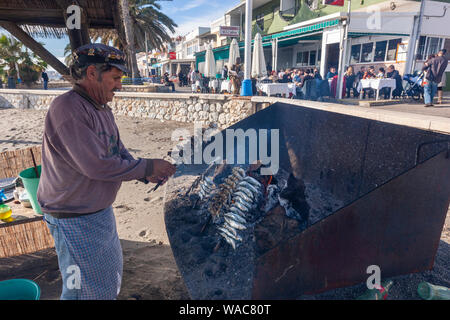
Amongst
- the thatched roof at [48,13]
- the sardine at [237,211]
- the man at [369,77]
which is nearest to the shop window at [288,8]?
the man at [369,77]

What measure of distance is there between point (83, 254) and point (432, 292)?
2856mm

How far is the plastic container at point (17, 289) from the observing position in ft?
6.69

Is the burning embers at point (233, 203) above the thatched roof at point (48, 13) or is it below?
below

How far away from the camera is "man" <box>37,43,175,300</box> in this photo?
156cm

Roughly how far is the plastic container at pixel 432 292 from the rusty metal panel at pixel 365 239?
0.19 m

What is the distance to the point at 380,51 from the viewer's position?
1503cm

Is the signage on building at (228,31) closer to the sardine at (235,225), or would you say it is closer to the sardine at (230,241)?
the sardine at (235,225)

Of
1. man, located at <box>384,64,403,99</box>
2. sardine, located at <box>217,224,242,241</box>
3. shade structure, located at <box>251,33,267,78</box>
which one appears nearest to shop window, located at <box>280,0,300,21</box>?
shade structure, located at <box>251,33,267,78</box>

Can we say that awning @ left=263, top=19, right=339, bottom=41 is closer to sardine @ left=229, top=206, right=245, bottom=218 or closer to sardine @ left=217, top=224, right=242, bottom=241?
sardine @ left=229, top=206, right=245, bottom=218

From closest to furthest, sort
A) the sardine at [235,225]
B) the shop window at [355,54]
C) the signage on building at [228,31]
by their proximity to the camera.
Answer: the sardine at [235,225], the shop window at [355,54], the signage on building at [228,31]

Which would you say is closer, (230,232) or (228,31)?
(230,232)

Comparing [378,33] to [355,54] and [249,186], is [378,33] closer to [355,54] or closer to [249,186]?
[355,54]

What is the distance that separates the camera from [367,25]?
475 inches

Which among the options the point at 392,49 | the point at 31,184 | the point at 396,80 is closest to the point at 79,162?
the point at 31,184
